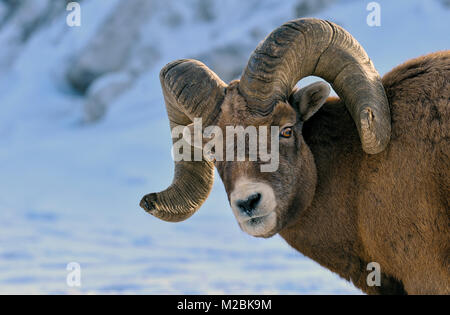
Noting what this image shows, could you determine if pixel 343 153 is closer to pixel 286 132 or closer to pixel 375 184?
pixel 375 184

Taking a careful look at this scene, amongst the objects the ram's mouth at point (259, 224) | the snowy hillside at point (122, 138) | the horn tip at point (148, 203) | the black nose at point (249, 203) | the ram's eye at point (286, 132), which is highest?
the snowy hillside at point (122, 138)

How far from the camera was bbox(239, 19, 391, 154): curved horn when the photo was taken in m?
5.80

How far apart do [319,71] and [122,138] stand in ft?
83.7

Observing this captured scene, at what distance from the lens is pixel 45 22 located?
4250 centimetres

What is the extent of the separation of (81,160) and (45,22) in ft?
52.1

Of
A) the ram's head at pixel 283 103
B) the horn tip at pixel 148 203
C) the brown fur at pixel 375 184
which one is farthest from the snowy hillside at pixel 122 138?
the ram's head at pixel 283 103

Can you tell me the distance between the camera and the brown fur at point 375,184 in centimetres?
567

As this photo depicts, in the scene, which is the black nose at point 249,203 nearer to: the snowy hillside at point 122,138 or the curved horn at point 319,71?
the curved horn at point 319,71

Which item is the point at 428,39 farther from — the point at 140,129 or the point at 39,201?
the point at 39,201

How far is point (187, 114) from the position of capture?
646cm

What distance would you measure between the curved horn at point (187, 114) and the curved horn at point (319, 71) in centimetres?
35

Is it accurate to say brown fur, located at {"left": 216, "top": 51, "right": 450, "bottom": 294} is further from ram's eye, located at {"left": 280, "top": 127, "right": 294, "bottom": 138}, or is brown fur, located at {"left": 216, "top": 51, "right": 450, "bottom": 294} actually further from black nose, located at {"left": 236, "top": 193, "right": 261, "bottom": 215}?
black nose, located at {"left": 236, "top": 193, "right": 261, "bottom": 215}

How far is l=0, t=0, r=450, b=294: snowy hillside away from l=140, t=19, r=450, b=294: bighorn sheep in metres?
5.52

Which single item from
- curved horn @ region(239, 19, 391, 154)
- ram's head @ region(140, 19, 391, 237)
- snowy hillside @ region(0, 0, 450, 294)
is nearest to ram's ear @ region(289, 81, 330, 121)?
ram's head @ region(140, 19, 391, 237)
